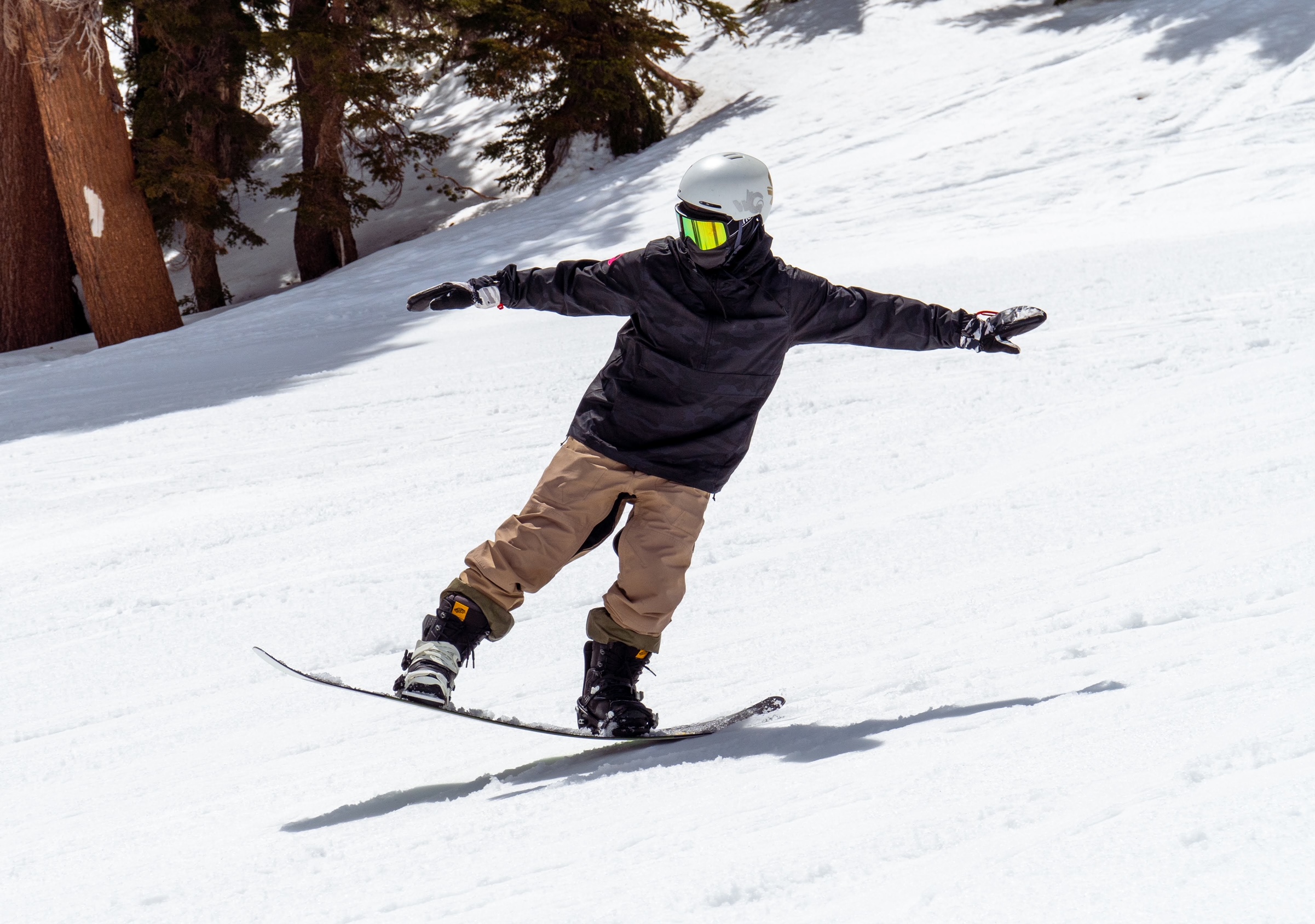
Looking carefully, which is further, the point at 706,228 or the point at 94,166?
the point at 94,166

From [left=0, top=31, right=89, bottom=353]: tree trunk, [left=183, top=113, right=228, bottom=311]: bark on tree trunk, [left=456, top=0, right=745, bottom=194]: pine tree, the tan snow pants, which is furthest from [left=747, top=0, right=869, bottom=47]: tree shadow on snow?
the tan snow pants

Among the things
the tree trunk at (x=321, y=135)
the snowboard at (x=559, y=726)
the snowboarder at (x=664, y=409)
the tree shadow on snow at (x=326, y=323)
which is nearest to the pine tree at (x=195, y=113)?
the tree trunk at (x=321, y=135)

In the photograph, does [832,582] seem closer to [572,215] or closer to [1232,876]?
[1232,876]

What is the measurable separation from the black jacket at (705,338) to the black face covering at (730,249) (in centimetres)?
2

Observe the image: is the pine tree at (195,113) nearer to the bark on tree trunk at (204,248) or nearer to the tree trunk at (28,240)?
the bark on tree trunk at (204,248)

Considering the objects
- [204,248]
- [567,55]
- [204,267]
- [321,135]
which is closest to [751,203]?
[567,55]

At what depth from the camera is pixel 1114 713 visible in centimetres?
257

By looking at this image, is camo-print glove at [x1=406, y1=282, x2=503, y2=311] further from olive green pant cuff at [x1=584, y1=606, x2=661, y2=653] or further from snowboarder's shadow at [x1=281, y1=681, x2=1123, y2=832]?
snowboarder's shadow at [x1=281, y1=681, x2=1123, y2=832]

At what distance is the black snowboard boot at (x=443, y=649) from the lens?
108 inches

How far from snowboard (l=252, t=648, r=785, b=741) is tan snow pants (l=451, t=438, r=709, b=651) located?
0.77 feet

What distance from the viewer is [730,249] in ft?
9.36

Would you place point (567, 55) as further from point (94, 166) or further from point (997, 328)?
point (997, 328)

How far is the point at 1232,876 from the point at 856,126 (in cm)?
1242

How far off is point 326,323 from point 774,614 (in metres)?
7.10
